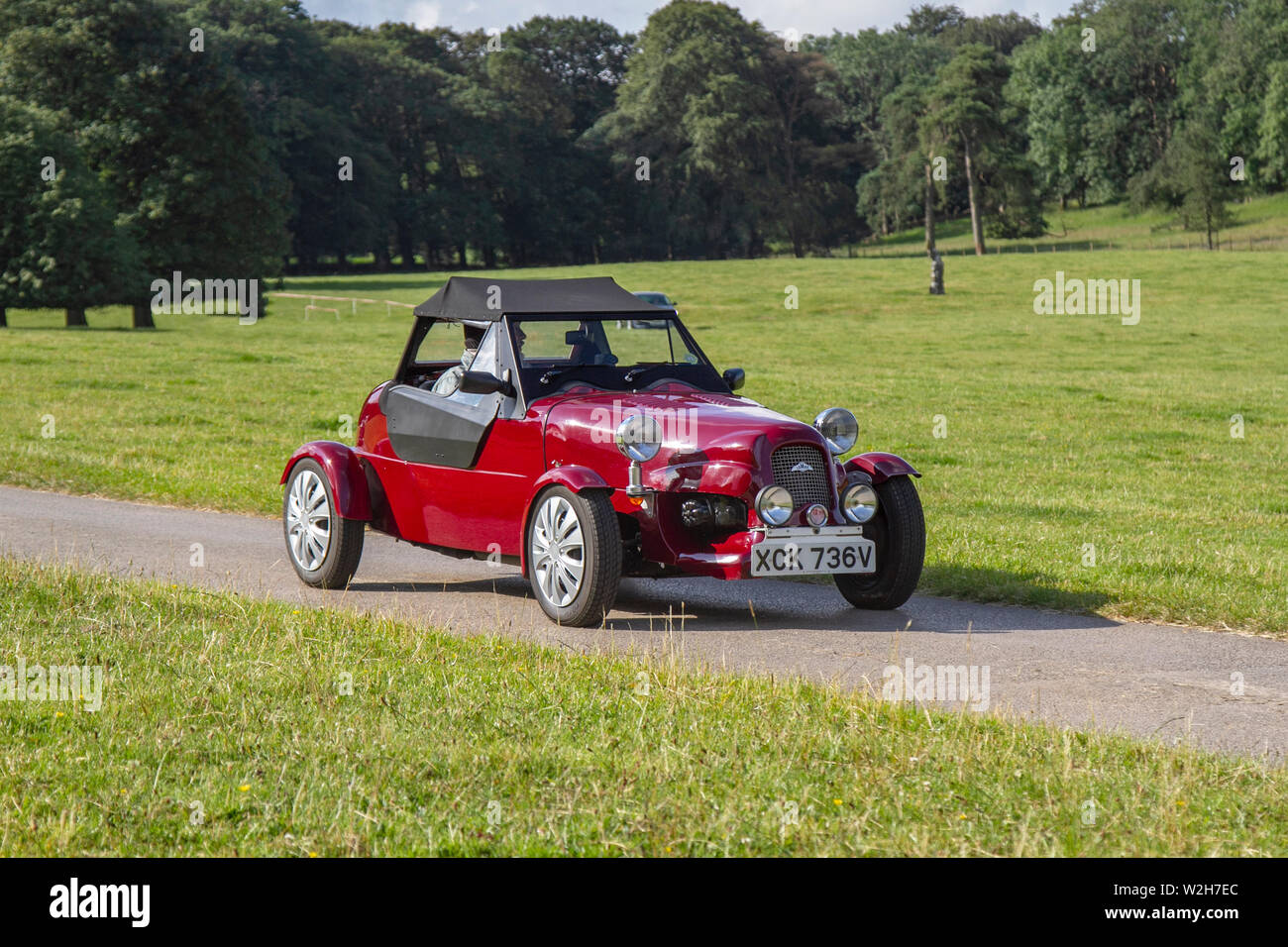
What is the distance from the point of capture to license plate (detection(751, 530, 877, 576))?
332 inches

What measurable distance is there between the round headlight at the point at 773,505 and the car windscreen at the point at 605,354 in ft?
5.54

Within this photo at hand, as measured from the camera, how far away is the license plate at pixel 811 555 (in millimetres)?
8445

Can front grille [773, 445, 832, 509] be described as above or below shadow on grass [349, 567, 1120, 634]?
above

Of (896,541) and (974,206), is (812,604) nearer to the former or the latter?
(896,541)

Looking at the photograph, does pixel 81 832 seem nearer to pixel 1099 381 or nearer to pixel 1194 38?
pixel 1099 381

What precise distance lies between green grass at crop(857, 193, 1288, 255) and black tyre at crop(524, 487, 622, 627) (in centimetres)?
7953

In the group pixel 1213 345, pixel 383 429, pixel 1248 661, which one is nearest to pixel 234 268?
pixel 1213 345

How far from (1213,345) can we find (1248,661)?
126 ft

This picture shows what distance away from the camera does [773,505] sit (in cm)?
862

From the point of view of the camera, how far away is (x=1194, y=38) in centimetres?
11094

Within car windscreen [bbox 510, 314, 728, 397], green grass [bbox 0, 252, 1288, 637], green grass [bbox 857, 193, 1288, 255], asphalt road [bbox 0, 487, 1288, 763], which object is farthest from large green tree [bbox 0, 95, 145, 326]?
green grass [bbox 857, 193, 1288, 255]

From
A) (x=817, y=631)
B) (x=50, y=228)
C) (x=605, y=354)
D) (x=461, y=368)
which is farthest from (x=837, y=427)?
(x=50, y=228)

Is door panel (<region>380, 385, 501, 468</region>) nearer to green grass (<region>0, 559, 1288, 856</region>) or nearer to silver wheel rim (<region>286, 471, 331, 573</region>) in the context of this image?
silver wheel rim (<region>286, 471, 331, 573</region>)

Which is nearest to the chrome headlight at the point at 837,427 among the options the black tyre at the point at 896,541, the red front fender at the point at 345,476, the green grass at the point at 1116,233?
the black tyre at the point at 896,541
